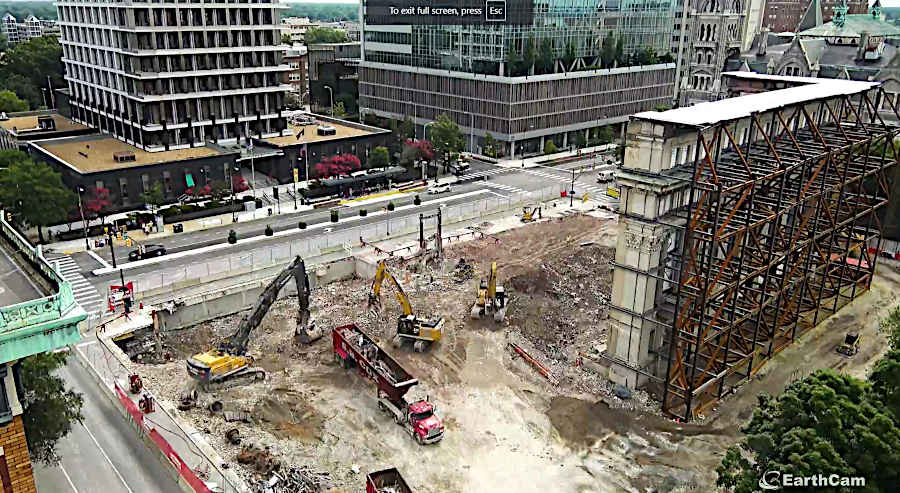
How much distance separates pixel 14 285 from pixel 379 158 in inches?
2728

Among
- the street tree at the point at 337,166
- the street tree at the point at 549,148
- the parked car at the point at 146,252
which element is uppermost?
the street tree at the point at 337,166

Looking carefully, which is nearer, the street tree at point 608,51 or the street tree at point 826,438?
the street tree at point 826,438

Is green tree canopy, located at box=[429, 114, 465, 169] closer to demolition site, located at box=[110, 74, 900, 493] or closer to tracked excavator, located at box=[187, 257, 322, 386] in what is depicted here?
demolition site, located at box=[110, 74, 900, 493]

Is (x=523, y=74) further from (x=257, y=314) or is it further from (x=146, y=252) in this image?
(x=257, y=314)

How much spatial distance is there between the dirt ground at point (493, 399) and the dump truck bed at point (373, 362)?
1595 millimetres

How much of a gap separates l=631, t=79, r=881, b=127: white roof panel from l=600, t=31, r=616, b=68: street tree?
64.5 m

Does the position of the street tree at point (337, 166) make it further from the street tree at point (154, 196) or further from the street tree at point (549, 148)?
the street tree at point (549, 148)

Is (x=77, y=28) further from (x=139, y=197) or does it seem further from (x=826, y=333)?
(x=826, y=333)

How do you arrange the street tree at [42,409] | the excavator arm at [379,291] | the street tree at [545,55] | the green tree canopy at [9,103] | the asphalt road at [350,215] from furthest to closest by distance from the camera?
the green tree canopy at [9,103] → the street tree at [545,55] → the asphalt road at [350,215] → the excavator arm at [379,291] → the street tree at [42,409]

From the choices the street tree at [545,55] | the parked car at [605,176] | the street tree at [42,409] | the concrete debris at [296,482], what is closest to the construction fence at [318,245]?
the parked car at [605,176]

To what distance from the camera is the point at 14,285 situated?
79.1 feet

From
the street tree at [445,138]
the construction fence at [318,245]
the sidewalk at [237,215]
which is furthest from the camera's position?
the street tree at [445,138]

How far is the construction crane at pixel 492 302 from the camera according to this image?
50812 mm

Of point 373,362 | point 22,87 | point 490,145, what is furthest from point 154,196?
point 22,87
